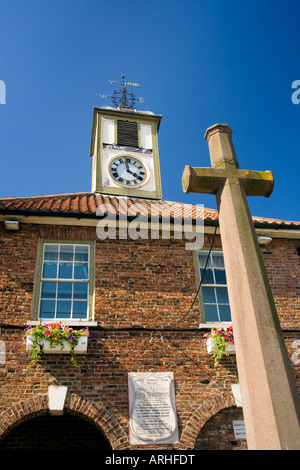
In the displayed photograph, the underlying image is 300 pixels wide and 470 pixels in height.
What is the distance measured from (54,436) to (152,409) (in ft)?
10.2

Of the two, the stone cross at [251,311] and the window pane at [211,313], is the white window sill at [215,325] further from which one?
the stone cross at [251,311]

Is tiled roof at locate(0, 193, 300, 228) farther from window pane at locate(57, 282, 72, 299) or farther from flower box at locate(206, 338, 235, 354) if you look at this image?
flower box at locate(206, 338, 235, 354)

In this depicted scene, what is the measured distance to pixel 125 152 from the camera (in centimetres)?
1585

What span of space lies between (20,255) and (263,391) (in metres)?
7.42

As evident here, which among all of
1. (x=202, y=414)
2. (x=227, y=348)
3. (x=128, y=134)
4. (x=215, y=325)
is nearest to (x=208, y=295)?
(x=215, y=325)

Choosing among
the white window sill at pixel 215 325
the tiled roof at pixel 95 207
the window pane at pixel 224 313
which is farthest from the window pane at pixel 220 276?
the tiled roof at pixel 95 207

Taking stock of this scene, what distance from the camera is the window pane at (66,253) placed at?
1004 centimetres

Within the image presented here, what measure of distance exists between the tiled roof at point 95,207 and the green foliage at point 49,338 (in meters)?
3.01

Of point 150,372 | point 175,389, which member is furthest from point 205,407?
point 150,372

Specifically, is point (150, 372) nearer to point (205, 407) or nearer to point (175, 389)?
point (175, 389)

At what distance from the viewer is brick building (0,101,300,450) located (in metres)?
8.19

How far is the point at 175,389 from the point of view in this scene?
28.1 ft

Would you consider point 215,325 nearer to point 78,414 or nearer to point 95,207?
point 78,414

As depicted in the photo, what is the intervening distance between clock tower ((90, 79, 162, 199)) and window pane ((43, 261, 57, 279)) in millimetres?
4942
